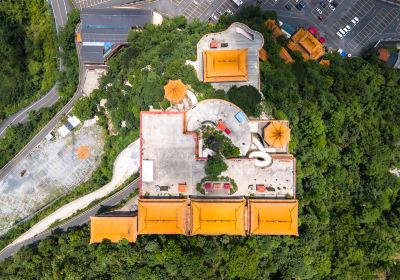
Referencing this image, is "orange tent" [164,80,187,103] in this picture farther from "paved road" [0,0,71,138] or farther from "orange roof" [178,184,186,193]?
"paved road" [0,0,71,138]

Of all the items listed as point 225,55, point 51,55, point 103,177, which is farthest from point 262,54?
point 51,55

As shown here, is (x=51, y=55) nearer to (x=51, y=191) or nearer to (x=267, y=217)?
(x=51, y=191)

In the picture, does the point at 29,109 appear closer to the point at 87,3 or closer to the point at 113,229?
the point at 87,3

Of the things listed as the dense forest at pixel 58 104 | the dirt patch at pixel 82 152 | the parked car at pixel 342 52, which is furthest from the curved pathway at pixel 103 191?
the parked car at pixel 342 52

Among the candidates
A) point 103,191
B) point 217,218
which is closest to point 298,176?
point 217,218

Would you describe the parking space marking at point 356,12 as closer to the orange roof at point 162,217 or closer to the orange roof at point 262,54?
the orange roof at point 262,54

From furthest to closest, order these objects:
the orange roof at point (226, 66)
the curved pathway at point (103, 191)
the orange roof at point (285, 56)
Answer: the orange roof at point (285, 56)
the curved pathway at point (103, 191)
the orange roof at point (226, 66)
